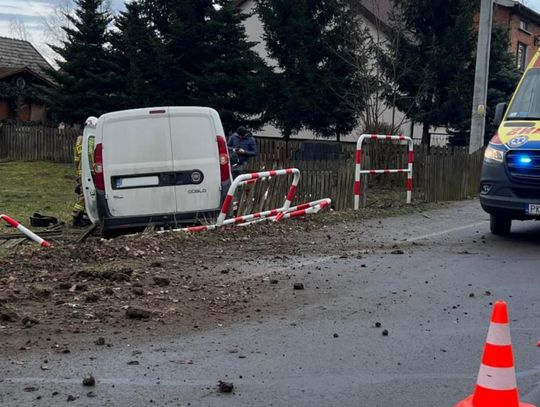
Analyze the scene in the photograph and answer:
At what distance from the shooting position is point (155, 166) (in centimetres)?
969

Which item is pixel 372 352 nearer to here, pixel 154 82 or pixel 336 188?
pixel 336 188

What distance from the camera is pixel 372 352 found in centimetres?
507

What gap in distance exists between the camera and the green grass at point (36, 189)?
1517 cm

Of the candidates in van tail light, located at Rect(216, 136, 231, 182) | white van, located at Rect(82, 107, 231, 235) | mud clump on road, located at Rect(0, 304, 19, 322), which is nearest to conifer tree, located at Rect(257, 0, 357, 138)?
van tail light, located at Rect(216, 136, 231, 182)

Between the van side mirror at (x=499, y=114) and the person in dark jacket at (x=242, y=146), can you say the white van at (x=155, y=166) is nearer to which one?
the van side mirror at (x=499, y=114)

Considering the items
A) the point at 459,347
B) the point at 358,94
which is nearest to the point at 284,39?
the point at 358,94

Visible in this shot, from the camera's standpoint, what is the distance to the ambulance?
9.33m

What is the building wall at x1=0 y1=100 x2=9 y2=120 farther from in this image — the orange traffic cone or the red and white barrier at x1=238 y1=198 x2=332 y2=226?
the orange traffic cone

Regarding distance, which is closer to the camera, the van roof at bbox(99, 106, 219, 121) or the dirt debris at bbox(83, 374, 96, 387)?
the dirt debris at bbox(83, 374, 96, 387)

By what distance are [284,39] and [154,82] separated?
571 centimetres

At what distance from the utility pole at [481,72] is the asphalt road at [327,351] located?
481 inches

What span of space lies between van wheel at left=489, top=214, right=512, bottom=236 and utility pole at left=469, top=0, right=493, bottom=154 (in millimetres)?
9144

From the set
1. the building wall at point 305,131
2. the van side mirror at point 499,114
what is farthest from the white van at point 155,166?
the building wall at point 305,131

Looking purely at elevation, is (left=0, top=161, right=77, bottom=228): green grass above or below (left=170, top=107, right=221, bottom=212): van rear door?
below
